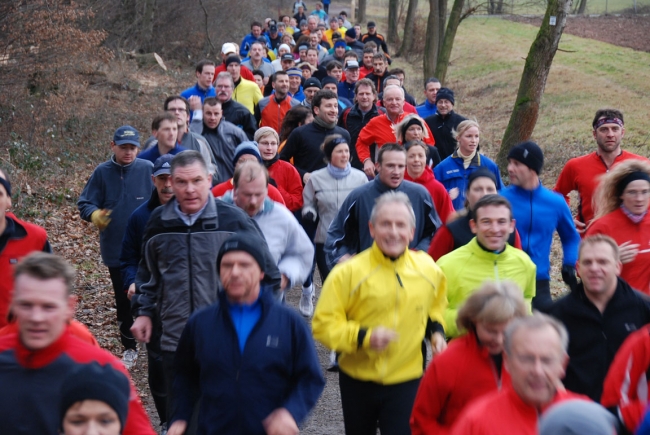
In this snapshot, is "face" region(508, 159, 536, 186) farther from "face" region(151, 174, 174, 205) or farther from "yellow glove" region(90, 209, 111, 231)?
"yellow glove" region(90, 209, 111, 231)

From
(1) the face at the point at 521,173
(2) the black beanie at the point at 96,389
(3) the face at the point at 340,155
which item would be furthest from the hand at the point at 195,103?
(2) the black beanie at the point at 96,389

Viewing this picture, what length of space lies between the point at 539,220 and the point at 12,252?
14.6ft

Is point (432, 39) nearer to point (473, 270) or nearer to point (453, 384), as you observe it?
point (473, 270)

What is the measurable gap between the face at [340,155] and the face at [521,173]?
6.99 feet

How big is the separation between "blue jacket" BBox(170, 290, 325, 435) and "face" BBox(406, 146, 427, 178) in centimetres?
409

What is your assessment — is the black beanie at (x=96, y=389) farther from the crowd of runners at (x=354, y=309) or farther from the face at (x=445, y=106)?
the face at (x=445, y=106)

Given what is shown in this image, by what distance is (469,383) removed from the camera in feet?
15.0

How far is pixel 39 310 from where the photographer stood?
13.4 ft

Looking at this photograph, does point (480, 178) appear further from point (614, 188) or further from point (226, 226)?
point (226, 226)

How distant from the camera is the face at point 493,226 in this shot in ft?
19.1

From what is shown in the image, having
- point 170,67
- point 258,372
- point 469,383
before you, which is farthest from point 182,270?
point 170,67

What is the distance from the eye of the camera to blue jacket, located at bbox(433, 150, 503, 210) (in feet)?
30.4

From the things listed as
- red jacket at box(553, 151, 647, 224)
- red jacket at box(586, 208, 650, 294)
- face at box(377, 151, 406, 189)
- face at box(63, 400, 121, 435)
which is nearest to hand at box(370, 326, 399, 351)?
face at box(63, 400, 121, 435)

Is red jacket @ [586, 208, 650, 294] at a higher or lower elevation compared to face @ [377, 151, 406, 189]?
lower
